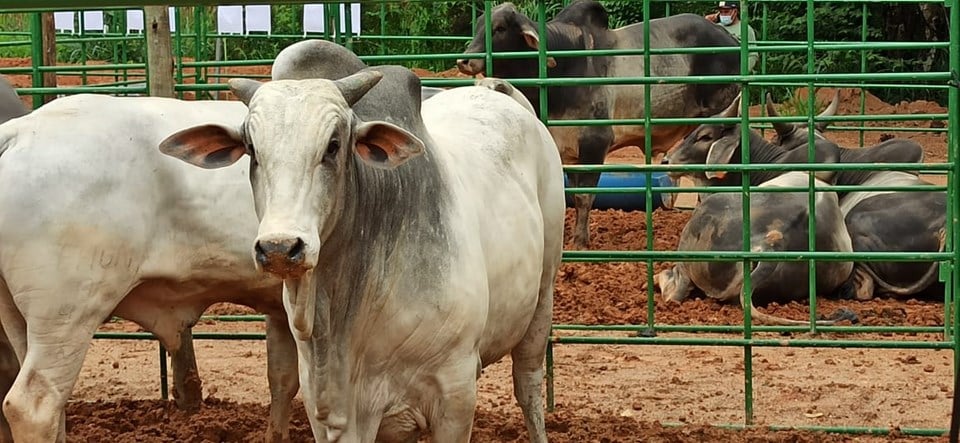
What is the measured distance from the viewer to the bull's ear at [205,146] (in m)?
3.76

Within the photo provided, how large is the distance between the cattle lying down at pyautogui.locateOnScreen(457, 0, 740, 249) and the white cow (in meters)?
5.55

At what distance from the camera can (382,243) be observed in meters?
4.03

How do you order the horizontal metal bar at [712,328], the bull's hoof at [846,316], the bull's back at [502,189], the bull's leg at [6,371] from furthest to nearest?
the bull's hoof at [846,316]
the horizontal metal bar at [712,328]
the bull's leg at [6,371]
the bull's back at [502,189]

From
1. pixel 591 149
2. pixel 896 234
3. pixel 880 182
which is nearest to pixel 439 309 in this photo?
pixel 896 234

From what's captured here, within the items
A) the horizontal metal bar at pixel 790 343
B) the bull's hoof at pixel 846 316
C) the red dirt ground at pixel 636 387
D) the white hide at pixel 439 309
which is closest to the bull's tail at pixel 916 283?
the red dirt ground at pixel 636 387

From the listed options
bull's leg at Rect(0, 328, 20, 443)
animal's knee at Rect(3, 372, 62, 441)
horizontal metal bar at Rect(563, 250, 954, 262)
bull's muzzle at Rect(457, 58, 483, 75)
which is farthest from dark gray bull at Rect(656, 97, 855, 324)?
animal's knee at Rect(3, 372, 62, 441)

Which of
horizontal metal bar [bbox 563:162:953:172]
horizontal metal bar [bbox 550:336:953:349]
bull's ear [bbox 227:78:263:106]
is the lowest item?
horizontal metal bar [bbox 550:336:953:349]

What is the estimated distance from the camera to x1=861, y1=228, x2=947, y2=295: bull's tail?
9406mm

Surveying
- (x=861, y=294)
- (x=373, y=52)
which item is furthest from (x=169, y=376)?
(x=373, y=52)

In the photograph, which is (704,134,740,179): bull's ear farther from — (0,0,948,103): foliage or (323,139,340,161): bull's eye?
(323,139,340,161): bull's eye

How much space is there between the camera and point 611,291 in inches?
371

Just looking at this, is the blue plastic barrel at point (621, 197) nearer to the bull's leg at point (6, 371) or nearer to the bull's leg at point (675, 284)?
the bull's leg at point (675, 284)

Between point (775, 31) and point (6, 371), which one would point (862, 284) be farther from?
point (775, 31)

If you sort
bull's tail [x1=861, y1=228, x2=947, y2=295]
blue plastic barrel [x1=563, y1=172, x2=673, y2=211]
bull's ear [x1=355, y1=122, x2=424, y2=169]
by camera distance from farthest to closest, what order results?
blue plastic barrel [x1=563, y1=172, x2=673, y2=211] → bull's tail [x1=861, y1=228, x2=947, y2=295] → bull's ear [x1=355, y1=122, x2=424, y2=169]
